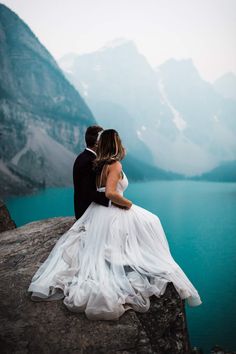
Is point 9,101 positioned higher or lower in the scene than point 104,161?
higher

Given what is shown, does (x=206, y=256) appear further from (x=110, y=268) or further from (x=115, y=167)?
(x=115, y=167)

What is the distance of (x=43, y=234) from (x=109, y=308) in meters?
3.25

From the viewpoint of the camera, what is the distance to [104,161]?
208 inches

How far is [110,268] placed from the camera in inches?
197

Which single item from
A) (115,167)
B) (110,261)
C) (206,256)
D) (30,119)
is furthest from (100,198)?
(30,119)

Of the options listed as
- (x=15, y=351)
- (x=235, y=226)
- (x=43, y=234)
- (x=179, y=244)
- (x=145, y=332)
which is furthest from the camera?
(x=235, y=226)

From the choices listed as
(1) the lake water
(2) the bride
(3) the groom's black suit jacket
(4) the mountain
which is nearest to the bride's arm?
(2) the bride

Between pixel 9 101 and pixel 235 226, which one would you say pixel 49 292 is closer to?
pixel 235 226

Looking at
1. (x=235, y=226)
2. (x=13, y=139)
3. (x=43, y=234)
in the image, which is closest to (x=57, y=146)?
(x=13, y=139)

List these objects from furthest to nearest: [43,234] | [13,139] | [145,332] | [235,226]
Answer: [13,139], [235,226], [43,234], [145,332]

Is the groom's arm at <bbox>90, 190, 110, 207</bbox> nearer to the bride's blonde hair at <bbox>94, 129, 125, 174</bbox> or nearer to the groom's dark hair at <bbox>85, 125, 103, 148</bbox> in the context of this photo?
the bride's blonde hair at <bbox>94, 129, 125, 174</bbox>

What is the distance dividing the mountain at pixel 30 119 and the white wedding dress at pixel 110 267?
99550mm

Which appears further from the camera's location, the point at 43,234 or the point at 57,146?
the point at 57,146

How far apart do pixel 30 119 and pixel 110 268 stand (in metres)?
165
